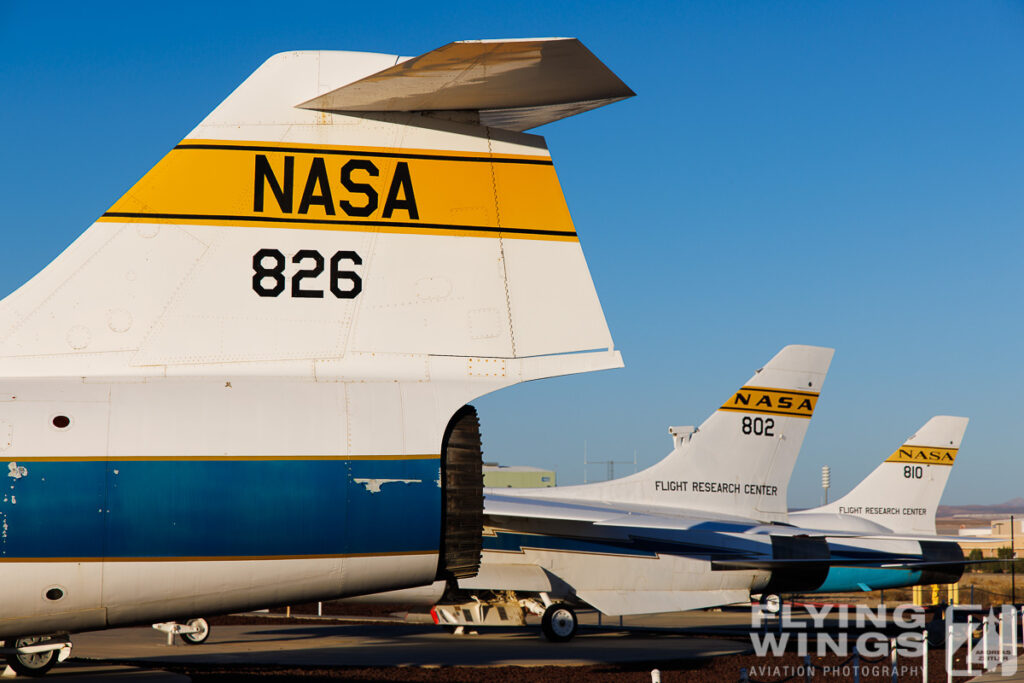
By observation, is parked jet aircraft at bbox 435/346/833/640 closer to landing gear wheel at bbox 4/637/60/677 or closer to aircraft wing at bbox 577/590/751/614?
aircraft wing at bbox 577/590/751/614

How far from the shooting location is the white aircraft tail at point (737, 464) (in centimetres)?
2011

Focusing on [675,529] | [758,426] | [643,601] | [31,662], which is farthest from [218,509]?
[758,426]

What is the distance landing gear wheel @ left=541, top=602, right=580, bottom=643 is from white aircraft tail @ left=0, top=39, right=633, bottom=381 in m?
13.0

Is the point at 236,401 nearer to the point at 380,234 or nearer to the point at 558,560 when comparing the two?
the point at 380,234

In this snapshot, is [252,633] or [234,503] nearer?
[234,503]

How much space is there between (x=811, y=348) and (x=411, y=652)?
35.2 feet

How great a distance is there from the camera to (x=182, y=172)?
6.40 meters

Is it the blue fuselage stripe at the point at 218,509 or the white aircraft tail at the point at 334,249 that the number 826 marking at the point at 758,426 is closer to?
the white aircraft tail at the point at 334,249

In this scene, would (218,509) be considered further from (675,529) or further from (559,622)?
(559,622)

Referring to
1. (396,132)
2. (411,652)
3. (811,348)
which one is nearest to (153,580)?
(396,132)

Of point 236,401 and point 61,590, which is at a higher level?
point 236,401

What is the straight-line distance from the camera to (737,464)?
66.3ft

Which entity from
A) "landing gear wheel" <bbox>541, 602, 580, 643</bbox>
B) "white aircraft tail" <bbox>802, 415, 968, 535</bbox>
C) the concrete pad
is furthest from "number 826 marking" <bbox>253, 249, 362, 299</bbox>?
"white aircraft tail" <bbox>802, 415, 968, 535</bbox>

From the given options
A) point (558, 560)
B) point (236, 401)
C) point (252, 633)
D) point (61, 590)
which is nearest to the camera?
point (61, 590)
